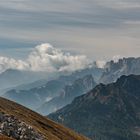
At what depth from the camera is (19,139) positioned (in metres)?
148

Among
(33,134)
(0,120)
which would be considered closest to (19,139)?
(33,134)

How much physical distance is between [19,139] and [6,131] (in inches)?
348

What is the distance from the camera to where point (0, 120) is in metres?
163

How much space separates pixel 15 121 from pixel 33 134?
944cm

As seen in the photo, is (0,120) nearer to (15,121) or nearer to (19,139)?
(15,121)

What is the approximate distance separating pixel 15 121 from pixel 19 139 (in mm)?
12365

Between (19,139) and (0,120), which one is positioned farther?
(0,120)

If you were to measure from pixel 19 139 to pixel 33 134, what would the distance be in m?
8.21

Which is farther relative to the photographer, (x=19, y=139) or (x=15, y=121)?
(x=15, y=121)

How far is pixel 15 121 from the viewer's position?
15875cm

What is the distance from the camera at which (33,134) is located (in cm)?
15475

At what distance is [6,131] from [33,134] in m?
10.2

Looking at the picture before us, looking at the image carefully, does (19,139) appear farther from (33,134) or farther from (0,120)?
(0,120)

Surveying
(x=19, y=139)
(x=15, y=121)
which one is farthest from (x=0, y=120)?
(x=19, y=139)
